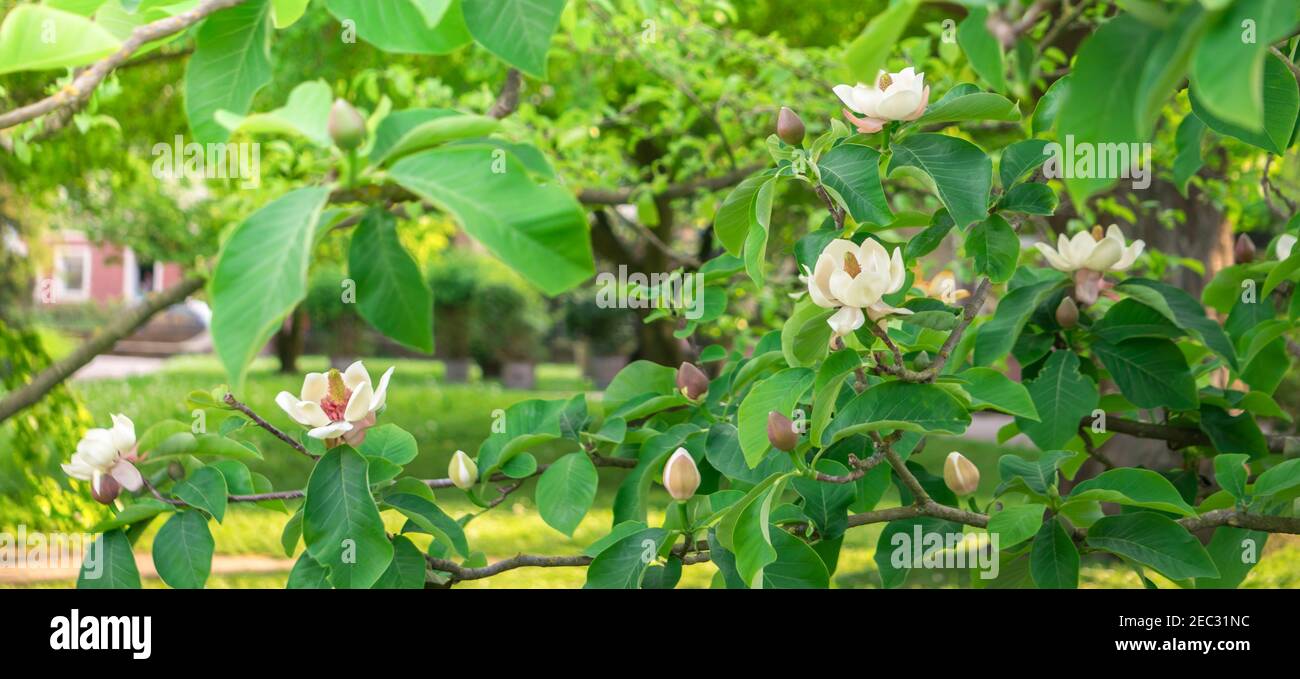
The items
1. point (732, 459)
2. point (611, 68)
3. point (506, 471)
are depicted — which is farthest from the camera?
point (611, 68)

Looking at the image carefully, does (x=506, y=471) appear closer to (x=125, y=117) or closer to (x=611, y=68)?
(x=611, y=68)

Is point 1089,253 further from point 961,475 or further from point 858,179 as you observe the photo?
point 858,179

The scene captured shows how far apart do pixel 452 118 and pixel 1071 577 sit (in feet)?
3.88

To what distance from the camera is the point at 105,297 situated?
85.9 ft

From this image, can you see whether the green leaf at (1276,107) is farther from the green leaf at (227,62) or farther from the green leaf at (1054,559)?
the green leaf at (227,62)

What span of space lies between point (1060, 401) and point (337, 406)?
118cm

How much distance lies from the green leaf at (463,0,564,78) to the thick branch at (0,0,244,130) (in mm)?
259

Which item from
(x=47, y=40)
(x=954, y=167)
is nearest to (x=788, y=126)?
(x=954, y=167)

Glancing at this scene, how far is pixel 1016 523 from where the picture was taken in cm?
145

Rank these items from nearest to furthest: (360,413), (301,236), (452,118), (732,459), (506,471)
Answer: (301,236) → (452,118) → (360,413) → (732,459) → (506,471)

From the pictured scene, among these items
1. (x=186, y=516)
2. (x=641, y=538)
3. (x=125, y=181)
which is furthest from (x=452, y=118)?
(x=125, y=181)

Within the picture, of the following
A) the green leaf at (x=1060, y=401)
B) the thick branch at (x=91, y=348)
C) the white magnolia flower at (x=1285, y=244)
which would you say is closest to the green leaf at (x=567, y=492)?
the green leaf at (x=1060, y=401)

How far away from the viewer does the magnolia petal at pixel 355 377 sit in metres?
1.50

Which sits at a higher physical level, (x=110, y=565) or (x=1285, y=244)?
(x=1285, y=244)
